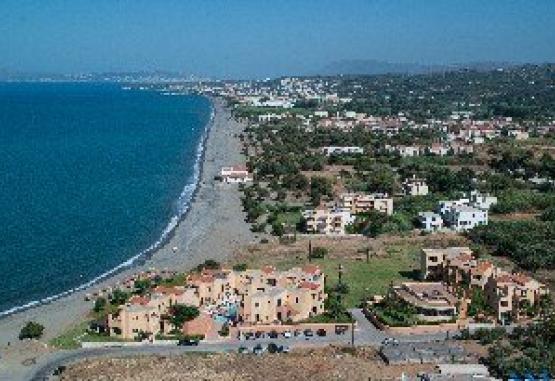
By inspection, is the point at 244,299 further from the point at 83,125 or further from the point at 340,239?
the point at 83,125

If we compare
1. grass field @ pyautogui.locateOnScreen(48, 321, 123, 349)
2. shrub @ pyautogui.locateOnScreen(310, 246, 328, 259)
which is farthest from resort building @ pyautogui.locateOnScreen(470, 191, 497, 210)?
grass field @ pyautogui.locateOnScreen(48, 321, 123, 349)

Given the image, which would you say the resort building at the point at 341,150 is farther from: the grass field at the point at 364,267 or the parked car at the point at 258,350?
the parked car at the point at 258,350

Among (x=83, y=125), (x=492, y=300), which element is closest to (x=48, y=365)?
Answer: (x=492, y=300)

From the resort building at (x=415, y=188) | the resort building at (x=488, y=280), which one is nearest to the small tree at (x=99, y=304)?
the resort building at (x=488, y=280)

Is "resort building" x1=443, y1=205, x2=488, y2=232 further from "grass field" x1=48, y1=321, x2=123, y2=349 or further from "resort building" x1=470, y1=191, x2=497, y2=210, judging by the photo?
"grass field" x1=48, y1=321, x2=123, y2=349

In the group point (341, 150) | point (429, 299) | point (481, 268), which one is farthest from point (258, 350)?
point (341, 150)

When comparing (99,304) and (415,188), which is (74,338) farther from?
(415,188)
